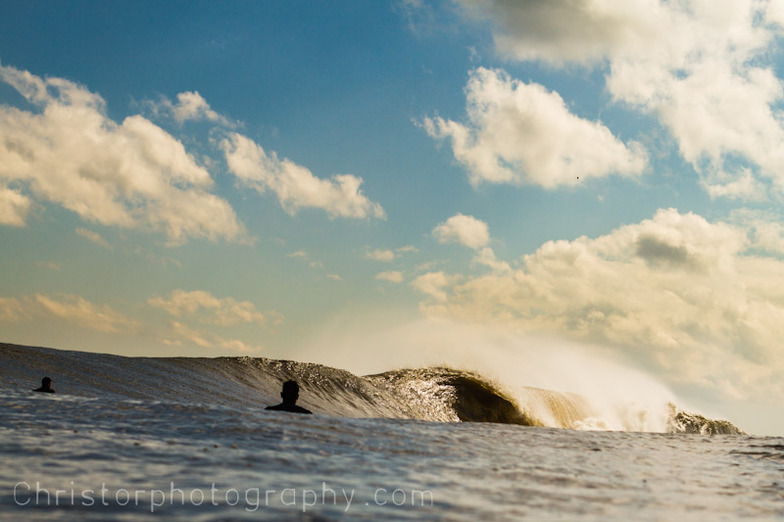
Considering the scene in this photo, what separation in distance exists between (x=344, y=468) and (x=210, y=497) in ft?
4.77

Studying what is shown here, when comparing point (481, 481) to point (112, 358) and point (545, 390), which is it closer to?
point (112, 358)

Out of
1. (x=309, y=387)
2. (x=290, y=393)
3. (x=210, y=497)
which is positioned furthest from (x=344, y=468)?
(x=309, y=387)

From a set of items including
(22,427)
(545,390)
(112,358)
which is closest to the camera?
(22,427)

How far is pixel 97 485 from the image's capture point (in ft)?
13.1

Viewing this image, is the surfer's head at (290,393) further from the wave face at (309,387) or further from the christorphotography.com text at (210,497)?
the christorphotography.com text at (210,497)

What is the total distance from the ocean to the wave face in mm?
4983

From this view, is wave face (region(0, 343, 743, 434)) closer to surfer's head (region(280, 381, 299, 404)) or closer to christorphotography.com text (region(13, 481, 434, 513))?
surfer's head (region(280, 381, 299, 404))

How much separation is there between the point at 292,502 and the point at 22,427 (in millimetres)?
3725

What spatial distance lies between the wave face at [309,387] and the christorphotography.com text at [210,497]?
7607 mm

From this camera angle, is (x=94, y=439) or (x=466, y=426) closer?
(x=94, y=439)

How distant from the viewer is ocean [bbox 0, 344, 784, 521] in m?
3.74

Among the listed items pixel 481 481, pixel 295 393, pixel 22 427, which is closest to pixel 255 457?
pixel 481 481

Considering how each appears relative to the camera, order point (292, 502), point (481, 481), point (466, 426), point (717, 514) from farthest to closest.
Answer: point (466, 426)
point (481, 481)
point (717, 514)
point (292, 502)

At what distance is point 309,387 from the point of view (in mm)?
21312
